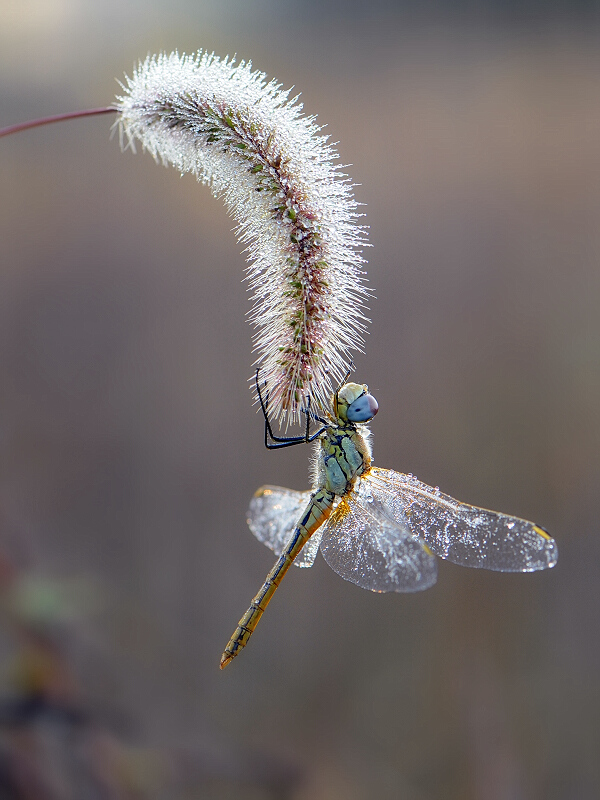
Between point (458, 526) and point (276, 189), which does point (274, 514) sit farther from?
point (276, 189)

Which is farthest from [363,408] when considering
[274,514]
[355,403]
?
[274,514]

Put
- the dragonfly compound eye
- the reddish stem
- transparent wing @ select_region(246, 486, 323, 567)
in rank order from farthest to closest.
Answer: transparent wing @ select_region(246, 486, 323, 567) → the dragonfly compound eye → the reddish stem

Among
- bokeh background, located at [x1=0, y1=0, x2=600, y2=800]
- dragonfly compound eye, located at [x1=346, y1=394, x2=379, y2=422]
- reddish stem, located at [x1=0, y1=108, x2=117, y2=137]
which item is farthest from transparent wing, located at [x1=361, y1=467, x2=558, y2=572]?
bokeh background, located at [x1=0, y1=0, x2=600, y2=800]

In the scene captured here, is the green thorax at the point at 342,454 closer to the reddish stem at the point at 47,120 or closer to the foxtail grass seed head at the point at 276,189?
the foxtail grass seed head at the point at 276,189

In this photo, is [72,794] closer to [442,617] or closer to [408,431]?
[442,617]

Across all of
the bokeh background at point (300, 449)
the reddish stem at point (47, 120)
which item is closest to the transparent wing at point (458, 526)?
the reddish stem at point (47, 120)

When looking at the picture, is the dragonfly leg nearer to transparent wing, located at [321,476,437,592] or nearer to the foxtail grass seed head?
transparent wing, located at [321,476,437,592]

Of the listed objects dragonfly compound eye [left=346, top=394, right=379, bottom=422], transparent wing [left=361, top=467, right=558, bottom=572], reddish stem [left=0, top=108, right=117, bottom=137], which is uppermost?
reddish stem [left=0, top=108, right=117, bottom=137]

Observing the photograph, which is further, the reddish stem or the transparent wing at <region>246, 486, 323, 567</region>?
the transparent wing at <region>246, 486, 323, 567</region>
